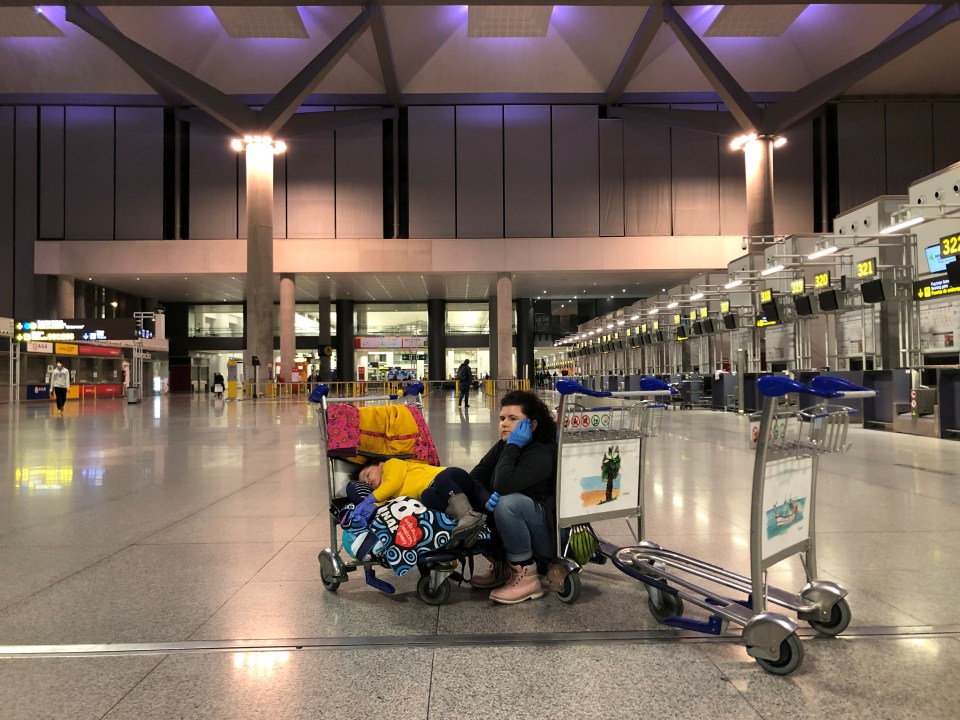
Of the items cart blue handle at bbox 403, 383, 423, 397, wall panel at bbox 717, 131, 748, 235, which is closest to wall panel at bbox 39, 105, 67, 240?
wall panel at bbox 717, 131, 748, 235

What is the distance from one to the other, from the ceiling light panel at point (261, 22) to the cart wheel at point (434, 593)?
110 feet

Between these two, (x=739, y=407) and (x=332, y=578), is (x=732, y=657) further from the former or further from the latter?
(x=739, y=407)

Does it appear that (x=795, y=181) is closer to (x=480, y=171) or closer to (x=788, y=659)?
(x=480, y=171)

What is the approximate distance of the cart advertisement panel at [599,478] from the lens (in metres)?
3.43

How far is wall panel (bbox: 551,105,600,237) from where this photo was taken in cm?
3778

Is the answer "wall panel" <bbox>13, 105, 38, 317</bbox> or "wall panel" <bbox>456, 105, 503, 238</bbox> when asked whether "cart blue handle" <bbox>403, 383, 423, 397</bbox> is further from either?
"wall panel" <bbox>13, 105, 38, 317</bbox>

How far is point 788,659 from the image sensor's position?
255cm

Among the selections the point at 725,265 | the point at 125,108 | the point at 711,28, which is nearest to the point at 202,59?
the point at 125,108

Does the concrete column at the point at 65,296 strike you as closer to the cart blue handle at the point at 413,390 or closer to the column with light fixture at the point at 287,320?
the column with light fixture at the point at 287,320

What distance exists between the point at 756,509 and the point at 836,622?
868mm

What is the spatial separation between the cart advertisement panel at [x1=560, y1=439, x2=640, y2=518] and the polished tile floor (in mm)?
265

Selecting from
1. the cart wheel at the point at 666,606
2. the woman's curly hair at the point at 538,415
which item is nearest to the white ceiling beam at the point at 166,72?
the woman's curly hair at the point at 538,415

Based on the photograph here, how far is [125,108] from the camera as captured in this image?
37.4m

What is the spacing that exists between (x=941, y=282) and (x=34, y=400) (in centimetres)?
3947
